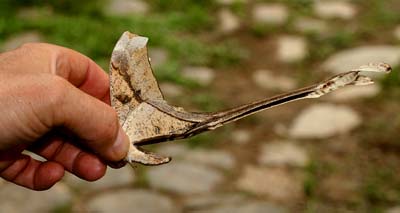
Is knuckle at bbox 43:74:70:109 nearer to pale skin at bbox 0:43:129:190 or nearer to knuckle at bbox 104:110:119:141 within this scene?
pale skin at bbox 0:43:129:190

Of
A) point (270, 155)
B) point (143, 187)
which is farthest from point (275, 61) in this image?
point (143, 187)

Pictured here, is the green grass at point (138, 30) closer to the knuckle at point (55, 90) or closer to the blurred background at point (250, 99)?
the blurred background at point (250, 99)

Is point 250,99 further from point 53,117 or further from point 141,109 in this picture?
point 53,117

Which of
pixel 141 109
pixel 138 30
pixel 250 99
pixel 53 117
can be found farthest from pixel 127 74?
pixel 138 30

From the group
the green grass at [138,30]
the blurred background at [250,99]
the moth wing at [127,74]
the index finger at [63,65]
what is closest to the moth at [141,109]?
the moth wing at [127,74]

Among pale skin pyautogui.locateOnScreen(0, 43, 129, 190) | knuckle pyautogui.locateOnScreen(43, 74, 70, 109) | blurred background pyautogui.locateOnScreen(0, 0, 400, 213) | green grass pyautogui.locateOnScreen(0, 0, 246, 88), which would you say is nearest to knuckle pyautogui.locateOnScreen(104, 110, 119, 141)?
pale skin pyautogui.locateOnScreen(0, 43, 129, 190)

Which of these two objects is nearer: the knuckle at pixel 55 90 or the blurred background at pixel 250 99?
the knuckle at pixel 55 90
